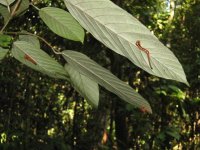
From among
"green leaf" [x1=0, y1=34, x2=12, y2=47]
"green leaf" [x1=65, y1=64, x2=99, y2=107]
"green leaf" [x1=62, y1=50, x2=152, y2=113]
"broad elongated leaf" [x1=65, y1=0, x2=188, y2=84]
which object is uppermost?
"broad elongated leaf" [x1=65, y1=0, x2=188, y2=84]

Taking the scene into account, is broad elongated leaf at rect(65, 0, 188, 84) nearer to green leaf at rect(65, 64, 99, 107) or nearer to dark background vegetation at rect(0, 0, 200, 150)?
green leaf at rect(65, 64, 99, 107)

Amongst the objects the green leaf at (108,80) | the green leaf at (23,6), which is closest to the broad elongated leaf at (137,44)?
the green leaf at (108,80)

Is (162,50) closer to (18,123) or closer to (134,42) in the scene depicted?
(134,42)

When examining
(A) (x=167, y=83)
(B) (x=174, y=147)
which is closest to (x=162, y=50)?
(A) (x=167, y=83)

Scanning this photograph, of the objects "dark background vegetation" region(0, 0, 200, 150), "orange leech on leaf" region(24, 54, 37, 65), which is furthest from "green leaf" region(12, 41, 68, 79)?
"dark background vegetation" region(0, 0, 200, 150)

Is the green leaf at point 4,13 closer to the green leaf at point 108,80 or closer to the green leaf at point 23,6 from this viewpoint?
the green leaf at point 23,6

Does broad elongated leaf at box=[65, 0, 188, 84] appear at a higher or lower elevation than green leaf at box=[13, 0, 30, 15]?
lower
